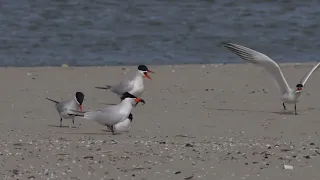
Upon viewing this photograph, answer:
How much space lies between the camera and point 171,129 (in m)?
10.0

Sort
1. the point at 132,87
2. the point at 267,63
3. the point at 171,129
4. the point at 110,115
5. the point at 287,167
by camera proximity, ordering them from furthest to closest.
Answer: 1. the point at 132,87
2. the point at 267,63
3. the point at 171,129
4. the point at 110,115
5. the point at 287,167

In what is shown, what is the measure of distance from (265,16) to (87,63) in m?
6.61

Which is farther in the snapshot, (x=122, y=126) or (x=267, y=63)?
(x=267, y=63)

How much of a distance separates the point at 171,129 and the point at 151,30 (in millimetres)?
10471

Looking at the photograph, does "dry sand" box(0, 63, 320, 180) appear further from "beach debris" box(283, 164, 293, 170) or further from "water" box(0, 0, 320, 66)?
"water" box(0, 0, 320, 66)

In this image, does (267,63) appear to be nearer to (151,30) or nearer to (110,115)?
(110,115)

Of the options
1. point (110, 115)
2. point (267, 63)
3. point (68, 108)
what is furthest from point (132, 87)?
point (110, 115)

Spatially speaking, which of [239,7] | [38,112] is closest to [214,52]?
[239,7]

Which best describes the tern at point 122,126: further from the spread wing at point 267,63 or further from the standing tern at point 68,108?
the spread wing at point 267,63

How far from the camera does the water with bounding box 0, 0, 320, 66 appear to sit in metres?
17.5

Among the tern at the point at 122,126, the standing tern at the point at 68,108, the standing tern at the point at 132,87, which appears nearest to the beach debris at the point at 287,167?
the tern at the point at 122,126

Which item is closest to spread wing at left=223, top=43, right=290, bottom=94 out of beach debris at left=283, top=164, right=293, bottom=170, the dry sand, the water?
the dry sand

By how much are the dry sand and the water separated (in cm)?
288

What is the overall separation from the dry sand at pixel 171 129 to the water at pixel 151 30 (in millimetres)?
2878
